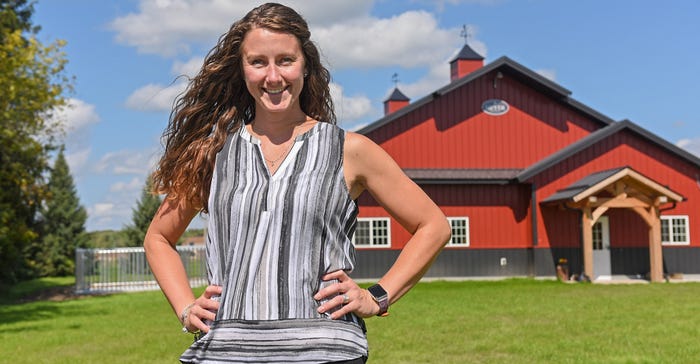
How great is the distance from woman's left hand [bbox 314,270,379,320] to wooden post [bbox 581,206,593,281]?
75.9 ft

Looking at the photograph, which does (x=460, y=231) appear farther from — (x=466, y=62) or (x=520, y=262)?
(x=466, y=62)

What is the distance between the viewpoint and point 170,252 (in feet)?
8.23

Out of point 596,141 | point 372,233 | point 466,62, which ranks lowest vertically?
point 372,233

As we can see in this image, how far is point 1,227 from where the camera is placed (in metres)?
21.9

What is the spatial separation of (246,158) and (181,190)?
0.98 feet

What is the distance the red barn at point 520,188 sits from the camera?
2602cm

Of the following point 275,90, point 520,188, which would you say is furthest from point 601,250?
point 275,90

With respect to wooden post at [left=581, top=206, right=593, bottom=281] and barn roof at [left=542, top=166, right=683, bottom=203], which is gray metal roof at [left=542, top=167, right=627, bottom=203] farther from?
wooden post at [left=581, top=206, right=593, bottom=281]

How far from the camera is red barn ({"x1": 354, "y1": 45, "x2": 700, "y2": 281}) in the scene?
26.0 meters

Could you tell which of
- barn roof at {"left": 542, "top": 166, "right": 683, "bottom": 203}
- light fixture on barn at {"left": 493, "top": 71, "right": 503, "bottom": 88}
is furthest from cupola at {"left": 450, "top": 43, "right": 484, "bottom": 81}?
barn roof at {"left": 542, "top": 166, "right": 683, "bottom": 203}

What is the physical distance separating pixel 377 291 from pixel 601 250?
84.4 ft

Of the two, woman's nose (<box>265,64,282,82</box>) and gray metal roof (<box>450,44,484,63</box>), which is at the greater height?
gray metal roof (<box>450,44,484,63</box>)

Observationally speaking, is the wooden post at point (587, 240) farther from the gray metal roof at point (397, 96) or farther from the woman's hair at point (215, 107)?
the woman's hair at point (215, 107)

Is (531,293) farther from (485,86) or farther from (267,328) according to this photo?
(267,328)
